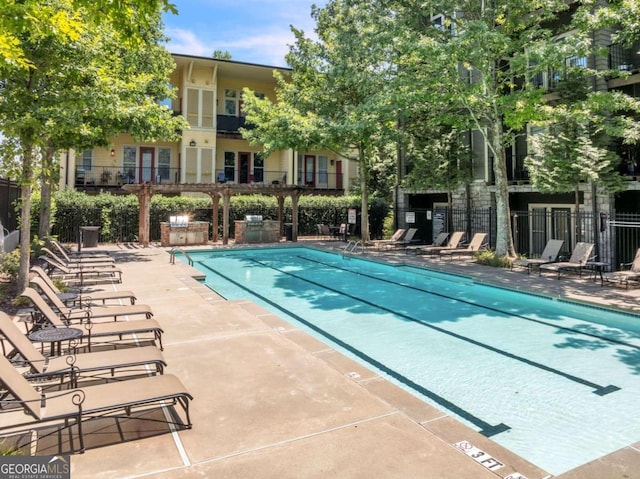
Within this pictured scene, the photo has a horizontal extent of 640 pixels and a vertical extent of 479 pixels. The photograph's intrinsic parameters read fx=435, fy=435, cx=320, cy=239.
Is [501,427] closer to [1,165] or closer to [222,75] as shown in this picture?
[1,165]

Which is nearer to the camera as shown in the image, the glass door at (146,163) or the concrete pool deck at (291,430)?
the concrete pool deck at (291,430)

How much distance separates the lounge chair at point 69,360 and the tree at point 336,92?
1238 cm

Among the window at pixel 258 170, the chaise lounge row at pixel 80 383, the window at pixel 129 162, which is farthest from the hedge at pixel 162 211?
the chaise lounge row at pixel 80 383

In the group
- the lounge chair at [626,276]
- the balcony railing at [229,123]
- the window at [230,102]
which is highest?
the window at [230,102]

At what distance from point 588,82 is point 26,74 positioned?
16296 millimetres

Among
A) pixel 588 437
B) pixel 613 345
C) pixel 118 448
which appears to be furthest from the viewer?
pixel 613 345

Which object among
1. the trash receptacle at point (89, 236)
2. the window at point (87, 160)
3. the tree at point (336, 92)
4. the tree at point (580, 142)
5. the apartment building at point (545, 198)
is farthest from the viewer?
the window at point (87, 160)

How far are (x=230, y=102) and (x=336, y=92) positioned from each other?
1104 cm

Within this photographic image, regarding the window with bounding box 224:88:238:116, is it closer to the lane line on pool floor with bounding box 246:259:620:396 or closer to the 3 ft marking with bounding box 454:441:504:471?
the lane line on pool floor with bounding box 246:259:620:396

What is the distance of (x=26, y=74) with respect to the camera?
7957mm

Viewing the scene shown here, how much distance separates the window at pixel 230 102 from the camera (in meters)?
27.9

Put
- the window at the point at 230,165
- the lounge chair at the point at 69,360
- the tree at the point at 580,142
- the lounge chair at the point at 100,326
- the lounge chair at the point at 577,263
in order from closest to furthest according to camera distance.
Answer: the lounge chair at the point at 69,360 < the lounge chair at the point at 100,326 < the tree at the point at 580,142 < the lounge chair at the point at 577,263 < the window at the point at 230,165

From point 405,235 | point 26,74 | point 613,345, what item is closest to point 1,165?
point 26,74

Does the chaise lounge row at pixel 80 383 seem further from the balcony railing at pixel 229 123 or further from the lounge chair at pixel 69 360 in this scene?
the balcony railing at pixel 229 123
